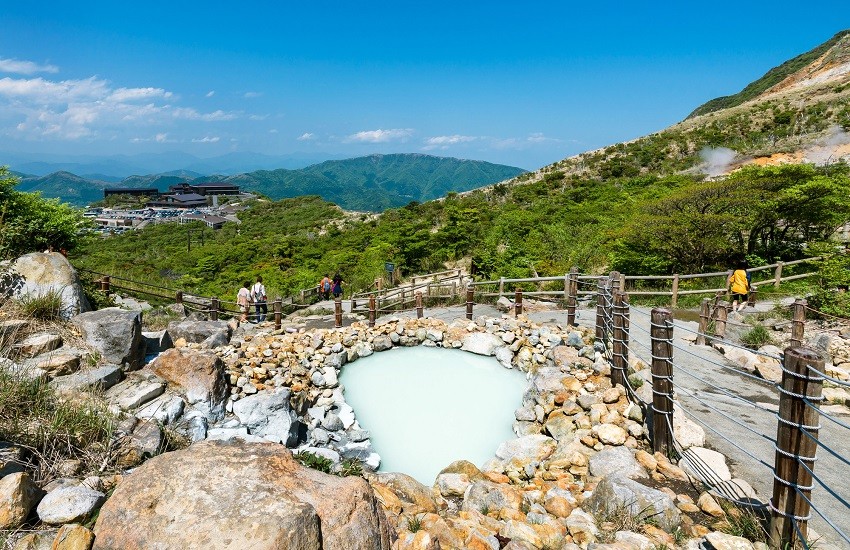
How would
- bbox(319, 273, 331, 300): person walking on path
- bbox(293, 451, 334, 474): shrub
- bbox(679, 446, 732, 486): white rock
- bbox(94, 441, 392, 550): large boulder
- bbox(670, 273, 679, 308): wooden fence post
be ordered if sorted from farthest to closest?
bbox(319, 273, 331, 300): person walking on path, bbox(670, 273, 679, 308): wooden fence post, bbox(293, 451, 334, 474): shrub, bbox(679, 446, 732, 486): white rock, bbox(94, 441, 392, 550): large boulder

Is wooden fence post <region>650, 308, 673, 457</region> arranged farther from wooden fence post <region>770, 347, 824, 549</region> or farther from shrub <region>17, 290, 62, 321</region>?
shrub <region>17, 290, 62, 321</region>

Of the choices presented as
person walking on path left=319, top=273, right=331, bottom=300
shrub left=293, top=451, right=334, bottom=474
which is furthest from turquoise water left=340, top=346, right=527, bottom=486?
person walking on path left=319, top=273, right=331, bottom=300

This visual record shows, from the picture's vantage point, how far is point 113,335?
22.1 feet

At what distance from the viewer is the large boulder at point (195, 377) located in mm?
6699

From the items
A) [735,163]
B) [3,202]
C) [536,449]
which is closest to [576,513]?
[536,449]

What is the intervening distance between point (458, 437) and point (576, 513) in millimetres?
3520

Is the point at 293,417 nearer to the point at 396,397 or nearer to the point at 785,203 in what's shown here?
the point at 396,397

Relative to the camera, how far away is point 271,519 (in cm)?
271

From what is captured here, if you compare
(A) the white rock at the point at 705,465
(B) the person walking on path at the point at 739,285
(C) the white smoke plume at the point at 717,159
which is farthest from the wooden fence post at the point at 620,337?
(C) the white smoke plume at the point at 717,159

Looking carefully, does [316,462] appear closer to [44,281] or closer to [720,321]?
[44,281]

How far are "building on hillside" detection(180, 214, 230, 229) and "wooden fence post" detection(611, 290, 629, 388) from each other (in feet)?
206

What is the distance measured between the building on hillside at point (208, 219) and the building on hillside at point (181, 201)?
71.5 ft

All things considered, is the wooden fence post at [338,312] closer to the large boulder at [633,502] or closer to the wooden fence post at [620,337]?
the wooden fence post at [620,337]

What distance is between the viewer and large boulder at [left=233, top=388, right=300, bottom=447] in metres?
6.49
